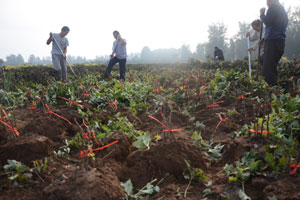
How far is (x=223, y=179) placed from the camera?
170 cm

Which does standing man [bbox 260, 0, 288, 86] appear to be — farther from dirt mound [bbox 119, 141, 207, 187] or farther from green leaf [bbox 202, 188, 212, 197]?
green leaf [bbox 202, 188, 212, 197]

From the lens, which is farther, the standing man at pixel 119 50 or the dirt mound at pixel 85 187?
the standing man at pixel 119 50

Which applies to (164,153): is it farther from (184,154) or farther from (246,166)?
(246,166)

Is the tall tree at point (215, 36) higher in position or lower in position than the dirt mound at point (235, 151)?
higher

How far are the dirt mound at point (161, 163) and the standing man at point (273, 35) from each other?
384 centimetres

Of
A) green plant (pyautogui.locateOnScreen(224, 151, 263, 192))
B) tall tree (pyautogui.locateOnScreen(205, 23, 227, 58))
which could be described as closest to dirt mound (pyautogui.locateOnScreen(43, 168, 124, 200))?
green plant (pyautogui.locateOnScreen(224, 151, 263, 192))

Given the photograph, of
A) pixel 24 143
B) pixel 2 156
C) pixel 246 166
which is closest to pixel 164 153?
pixel 246 166

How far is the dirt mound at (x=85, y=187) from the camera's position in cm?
142

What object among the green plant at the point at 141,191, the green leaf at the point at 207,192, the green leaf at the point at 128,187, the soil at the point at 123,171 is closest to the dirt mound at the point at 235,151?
the soil at the point at 123,171

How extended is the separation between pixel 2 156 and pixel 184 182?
5.63 ft

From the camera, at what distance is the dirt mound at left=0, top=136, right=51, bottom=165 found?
80.7 inches

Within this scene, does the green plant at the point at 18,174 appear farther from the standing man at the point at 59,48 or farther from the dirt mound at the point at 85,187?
the standing man at the point at 59,48

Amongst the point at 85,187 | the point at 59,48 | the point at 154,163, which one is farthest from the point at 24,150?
the point at 59,48

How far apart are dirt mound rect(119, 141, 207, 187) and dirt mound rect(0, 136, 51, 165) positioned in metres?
0.88
